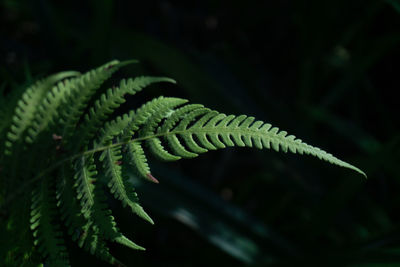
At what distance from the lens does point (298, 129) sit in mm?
1385

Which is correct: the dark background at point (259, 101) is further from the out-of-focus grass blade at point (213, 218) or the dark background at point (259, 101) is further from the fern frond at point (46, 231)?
the fern frond at point (46, 231)

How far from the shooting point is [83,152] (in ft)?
2.49

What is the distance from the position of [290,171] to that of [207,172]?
32cm

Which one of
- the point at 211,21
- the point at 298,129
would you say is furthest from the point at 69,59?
the point at 298,129

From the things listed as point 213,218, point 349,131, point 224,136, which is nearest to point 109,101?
point 224,136

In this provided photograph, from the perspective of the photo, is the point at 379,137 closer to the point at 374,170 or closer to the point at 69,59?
the point at 374,170

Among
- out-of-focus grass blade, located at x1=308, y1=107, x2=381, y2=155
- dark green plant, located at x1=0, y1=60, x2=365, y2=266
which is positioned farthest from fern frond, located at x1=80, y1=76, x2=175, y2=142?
out-of-focus grass blade, located at x1=308, y1=107, x2=381, y2=155

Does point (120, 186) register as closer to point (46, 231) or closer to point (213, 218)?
point (46, 231)

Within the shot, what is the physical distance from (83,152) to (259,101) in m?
0.78

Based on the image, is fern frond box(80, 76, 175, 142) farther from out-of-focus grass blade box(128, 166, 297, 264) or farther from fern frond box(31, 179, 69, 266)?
out-of-focus grass blade box(128, 166, 297, 264)

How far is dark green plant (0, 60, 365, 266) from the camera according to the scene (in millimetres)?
646

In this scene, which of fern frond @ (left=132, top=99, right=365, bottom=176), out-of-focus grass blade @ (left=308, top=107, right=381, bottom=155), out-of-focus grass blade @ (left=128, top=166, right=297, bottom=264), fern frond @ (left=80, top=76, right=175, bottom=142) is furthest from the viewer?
out-of-focus grass blade @ (left=308, top=107, right=381, bottom=155)

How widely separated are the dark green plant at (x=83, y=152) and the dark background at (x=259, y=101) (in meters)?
0.26

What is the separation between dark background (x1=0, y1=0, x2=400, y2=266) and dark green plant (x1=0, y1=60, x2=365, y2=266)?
0.26 metres
